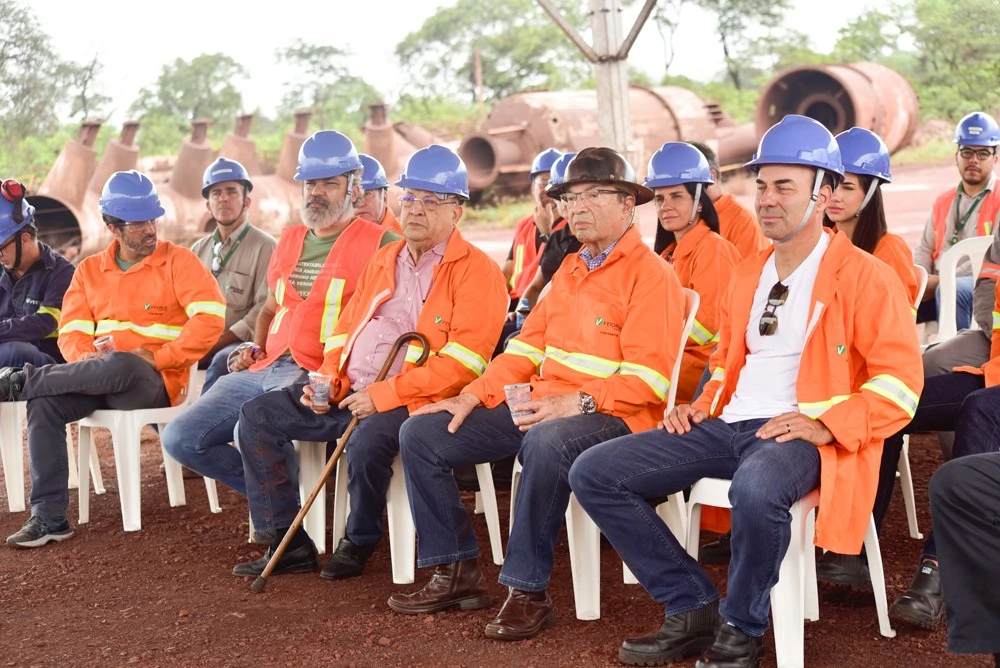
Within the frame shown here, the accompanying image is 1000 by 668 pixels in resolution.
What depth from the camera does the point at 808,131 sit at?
3400 mm

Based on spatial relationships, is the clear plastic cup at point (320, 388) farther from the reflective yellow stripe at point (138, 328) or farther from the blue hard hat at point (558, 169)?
the blue hard hat at point (558, 169)

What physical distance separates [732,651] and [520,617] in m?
0.75

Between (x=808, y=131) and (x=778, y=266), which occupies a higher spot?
(x=808, y=131)

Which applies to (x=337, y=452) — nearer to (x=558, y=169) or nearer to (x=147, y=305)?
(x=147, y=305)

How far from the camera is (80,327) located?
5484mm

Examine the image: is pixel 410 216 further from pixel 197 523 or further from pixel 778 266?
pixel 197 523

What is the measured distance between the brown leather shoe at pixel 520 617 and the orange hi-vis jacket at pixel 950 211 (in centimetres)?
336

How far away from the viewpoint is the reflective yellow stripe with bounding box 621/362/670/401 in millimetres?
3777

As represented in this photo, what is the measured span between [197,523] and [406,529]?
4.97ft

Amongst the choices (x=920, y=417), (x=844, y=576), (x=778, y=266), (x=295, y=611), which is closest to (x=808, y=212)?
(x=778, y=266)

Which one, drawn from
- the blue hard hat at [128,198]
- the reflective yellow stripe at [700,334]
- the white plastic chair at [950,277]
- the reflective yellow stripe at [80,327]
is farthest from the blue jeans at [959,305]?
the reflective yellow stripe at [80,327]

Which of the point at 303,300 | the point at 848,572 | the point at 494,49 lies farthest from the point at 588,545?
the point at 494,49

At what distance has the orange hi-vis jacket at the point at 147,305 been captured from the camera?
17.7ft

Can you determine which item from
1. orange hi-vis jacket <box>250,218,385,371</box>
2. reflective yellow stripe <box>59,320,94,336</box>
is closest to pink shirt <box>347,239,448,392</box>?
orange hi-vis jacket <box>250,218,385,371</box>
